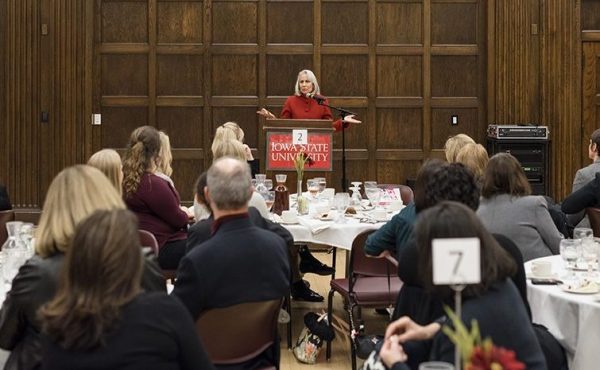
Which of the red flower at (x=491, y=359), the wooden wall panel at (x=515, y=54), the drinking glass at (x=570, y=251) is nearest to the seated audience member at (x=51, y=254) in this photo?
the red flower at (x=491, y=359)

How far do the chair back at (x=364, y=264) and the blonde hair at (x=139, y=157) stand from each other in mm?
1469

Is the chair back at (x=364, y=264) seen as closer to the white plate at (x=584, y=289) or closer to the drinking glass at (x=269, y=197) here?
the drinking glass at (x=269, y=197)

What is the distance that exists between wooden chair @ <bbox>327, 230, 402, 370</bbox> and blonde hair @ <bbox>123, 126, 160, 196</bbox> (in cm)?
143

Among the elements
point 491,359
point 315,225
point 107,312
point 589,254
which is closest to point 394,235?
point 589,254

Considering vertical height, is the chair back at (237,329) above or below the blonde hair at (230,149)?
below

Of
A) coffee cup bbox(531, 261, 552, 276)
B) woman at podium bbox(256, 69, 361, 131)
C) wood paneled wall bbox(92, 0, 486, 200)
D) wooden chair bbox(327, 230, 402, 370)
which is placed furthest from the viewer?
wood paneled wall bbox(92, 0, 486, 200)

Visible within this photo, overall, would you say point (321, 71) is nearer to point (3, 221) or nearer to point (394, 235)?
point (3, 221)

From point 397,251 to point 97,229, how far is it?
2.64m

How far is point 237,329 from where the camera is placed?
364 centimetres

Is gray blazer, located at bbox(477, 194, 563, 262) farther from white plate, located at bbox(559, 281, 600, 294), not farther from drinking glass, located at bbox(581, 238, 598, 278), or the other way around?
white plate, located at bbox(559, 281, 600, 294)

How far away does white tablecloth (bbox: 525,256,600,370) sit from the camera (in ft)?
13.2

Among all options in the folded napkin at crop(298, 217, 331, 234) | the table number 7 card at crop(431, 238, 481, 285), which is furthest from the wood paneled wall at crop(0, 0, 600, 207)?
the table number 7 card at crop(431, 238, 481, 285)

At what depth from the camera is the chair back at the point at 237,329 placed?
141 inches

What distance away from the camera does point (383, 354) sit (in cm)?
288
